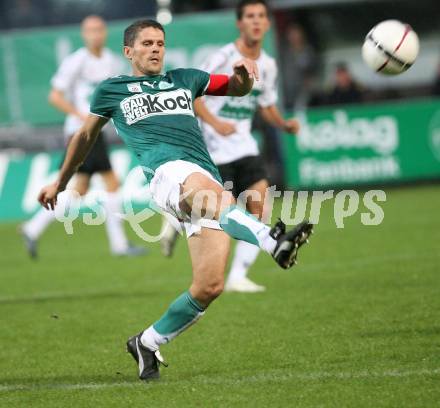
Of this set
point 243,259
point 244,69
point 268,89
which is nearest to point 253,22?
point 268,89

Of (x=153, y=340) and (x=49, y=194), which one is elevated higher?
(x=49, y=194)

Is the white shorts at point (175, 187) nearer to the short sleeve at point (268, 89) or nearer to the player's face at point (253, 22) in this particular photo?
the player's face at point (253, 22)

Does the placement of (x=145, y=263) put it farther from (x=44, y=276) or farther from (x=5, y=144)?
(x=5, y=144)

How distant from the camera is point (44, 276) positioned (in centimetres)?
1103

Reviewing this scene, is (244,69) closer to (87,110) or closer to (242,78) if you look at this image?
(242,78)

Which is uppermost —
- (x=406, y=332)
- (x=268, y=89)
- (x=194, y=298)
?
(x=268, y=89)

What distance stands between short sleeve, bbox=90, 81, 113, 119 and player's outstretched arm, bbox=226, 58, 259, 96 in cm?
73

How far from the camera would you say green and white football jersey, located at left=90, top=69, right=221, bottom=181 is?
239 inches

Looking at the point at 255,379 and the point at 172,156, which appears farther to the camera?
the point at 172,156

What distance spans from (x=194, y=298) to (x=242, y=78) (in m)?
1.34

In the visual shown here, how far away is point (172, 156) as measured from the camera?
601cm

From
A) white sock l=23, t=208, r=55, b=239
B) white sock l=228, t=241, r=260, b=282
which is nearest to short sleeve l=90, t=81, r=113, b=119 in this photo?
white sock l=228, t=241, r=260, b=282

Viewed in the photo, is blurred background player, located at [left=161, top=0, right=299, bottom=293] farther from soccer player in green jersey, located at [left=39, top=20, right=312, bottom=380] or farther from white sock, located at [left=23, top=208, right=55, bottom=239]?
white sock, located at [left=23, top=208, right=55, bottom=239]

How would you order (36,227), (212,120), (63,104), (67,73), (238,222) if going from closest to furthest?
(238,222) < (212,120) < (63,104) < (36,227) < (67,73)
